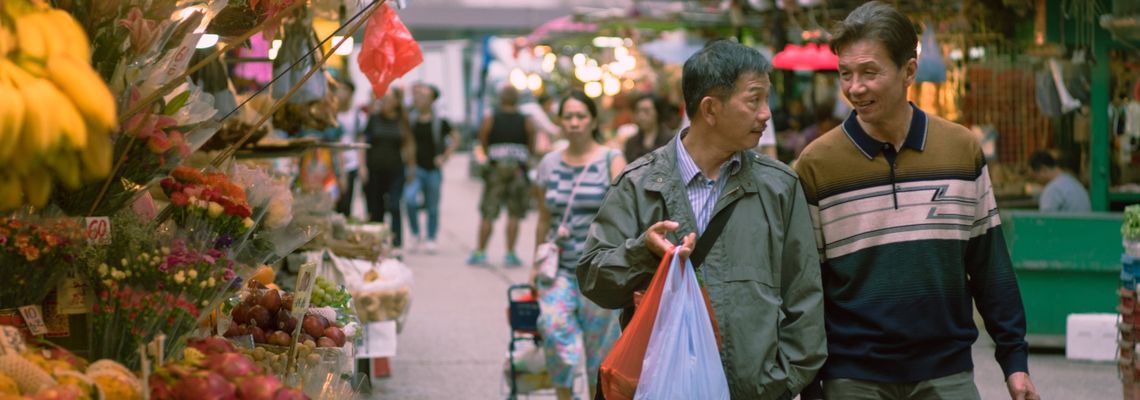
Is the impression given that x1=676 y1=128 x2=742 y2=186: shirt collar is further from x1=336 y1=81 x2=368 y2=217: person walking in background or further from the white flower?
x1=336 y1=81 x2=368 y2=217: person walking in background

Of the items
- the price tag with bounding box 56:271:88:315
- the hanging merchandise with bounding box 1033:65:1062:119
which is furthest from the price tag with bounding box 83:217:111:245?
the hanging merchandise with bounding box 1033:65:1062:119

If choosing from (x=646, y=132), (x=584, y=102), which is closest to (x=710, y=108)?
(x=584, y=102)

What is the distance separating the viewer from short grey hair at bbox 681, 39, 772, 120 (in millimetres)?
3844

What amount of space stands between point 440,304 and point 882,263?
9.13 metres

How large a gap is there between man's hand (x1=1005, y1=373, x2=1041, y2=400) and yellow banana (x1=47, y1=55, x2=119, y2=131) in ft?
8.52

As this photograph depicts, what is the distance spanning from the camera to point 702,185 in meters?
3.92

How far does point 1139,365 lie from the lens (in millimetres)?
6066

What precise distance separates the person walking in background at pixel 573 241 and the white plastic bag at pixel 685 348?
3441 mm

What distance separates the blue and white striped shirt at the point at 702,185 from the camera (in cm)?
388

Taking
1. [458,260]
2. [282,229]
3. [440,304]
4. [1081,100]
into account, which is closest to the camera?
[282,229]

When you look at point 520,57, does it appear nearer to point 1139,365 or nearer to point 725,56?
point 1139,365

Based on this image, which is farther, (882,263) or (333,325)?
(333,325)

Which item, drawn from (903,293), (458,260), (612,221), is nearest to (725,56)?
(612,221)

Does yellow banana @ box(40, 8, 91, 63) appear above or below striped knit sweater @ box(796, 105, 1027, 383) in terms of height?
Result: above
